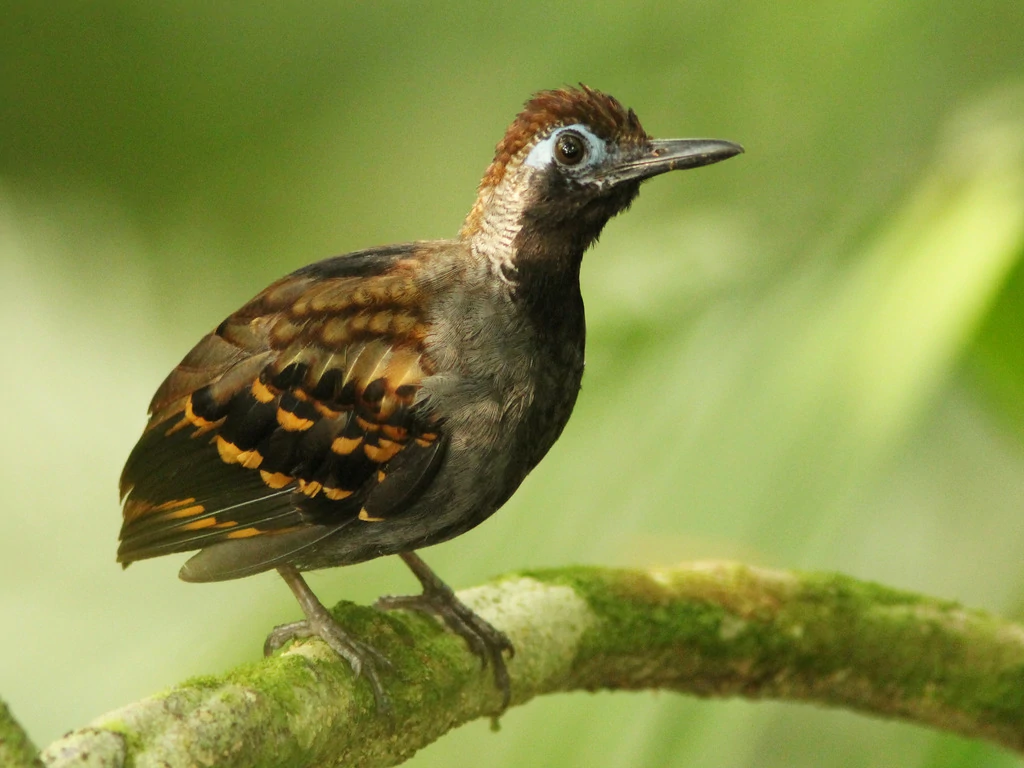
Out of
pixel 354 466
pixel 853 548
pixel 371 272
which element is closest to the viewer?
pixel 354 466

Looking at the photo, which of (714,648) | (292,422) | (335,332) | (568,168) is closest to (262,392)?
(292,422)

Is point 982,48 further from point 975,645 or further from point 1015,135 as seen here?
point 975,645

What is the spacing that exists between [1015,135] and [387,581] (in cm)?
201

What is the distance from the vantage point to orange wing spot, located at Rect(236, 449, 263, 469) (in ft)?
8.81

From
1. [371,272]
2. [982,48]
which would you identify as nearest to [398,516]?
[371,272]

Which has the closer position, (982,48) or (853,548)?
(982,48)

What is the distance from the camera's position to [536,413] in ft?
8.68

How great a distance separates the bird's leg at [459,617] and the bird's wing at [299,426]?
0.37 metres

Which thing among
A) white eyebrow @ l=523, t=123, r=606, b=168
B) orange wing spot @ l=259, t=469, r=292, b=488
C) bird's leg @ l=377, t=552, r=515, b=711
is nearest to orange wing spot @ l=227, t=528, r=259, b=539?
orange wing spot @ l=259, t=469, r=292, b=488

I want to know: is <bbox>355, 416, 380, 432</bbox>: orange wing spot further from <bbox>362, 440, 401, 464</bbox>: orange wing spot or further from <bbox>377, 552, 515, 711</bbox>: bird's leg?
<bbox>377, 552, 515, 711</bbox>: bird's leg

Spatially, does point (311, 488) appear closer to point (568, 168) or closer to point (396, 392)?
point (396, 392)

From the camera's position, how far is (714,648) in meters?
2.87

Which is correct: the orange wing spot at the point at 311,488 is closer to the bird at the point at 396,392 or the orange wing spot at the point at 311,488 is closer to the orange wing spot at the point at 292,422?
the bird at the point at 396,392

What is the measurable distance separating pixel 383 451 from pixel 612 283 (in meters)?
1.23
